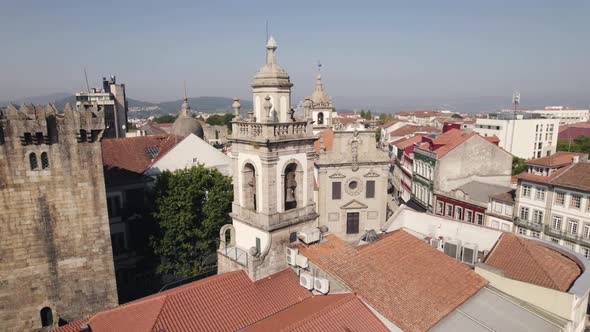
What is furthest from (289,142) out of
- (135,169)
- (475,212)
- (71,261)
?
(475,212)

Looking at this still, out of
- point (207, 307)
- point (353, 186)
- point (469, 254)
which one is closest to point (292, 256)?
point (207, 307)

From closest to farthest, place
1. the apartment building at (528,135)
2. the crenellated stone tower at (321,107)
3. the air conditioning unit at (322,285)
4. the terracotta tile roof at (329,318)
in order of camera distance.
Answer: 1. the terracotta tile roof at (329,318)
2. the air conditioning unit at (322,285)
3. the crenellated stone tower at (321,107)
4. the apartment building at (528,135)

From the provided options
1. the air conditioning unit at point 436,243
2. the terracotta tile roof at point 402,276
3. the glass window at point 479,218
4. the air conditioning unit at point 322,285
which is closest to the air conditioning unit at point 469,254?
the air conditioning unit at point 436,243

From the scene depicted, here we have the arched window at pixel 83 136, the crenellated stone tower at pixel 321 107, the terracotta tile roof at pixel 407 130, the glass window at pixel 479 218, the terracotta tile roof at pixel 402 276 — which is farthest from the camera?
the terracotta tile roof at pixel 407 130

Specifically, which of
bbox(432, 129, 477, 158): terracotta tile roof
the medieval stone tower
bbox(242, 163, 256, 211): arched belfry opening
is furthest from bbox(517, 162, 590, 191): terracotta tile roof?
the medieval stone tower

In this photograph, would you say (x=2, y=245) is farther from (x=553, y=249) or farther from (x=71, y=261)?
(x=553, y=249)

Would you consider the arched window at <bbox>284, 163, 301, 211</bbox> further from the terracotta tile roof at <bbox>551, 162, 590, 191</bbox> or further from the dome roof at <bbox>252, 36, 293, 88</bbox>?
the terracotta tile roof at <bbox>551, 162, 590, 191</bbox>

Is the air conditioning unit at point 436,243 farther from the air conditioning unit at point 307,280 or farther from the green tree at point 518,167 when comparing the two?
the green tree at point 518,167
